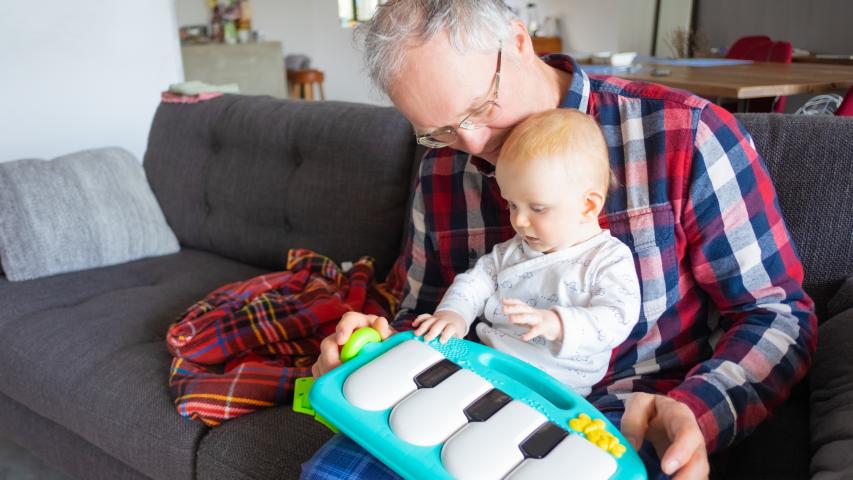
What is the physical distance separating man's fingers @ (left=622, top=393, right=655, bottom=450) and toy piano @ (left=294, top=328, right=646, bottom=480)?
1.7 inches

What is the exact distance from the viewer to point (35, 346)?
1.59 metres

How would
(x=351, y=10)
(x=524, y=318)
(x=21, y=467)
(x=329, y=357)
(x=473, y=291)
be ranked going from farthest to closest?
(x=351, y=10) → (x=21, y=467) → (x=473, y=291) → (x=329, y=357) → (x=524, y=318)

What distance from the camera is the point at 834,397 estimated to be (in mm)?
946

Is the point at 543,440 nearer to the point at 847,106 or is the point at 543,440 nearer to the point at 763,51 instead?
the point at 847,106

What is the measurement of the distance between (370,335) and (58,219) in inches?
56.5

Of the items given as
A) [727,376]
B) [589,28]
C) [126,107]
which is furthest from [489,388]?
[589,28]

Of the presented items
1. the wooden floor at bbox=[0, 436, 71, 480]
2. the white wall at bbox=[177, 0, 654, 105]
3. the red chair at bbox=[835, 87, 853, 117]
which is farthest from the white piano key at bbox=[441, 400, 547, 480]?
the white wall at bbox=[177, 0, 654, 105]

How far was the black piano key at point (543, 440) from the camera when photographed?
736 millimetres

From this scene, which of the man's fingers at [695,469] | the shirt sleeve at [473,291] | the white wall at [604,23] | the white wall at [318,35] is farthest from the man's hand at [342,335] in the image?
the white wall at [318,35]

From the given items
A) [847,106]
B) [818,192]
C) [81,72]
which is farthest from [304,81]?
[818,192]

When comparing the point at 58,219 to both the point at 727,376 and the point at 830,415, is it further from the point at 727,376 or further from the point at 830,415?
the point at 830,415

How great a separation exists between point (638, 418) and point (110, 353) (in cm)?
119

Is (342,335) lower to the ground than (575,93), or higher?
lower

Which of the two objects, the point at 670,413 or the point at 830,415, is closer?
the point at 670,413
